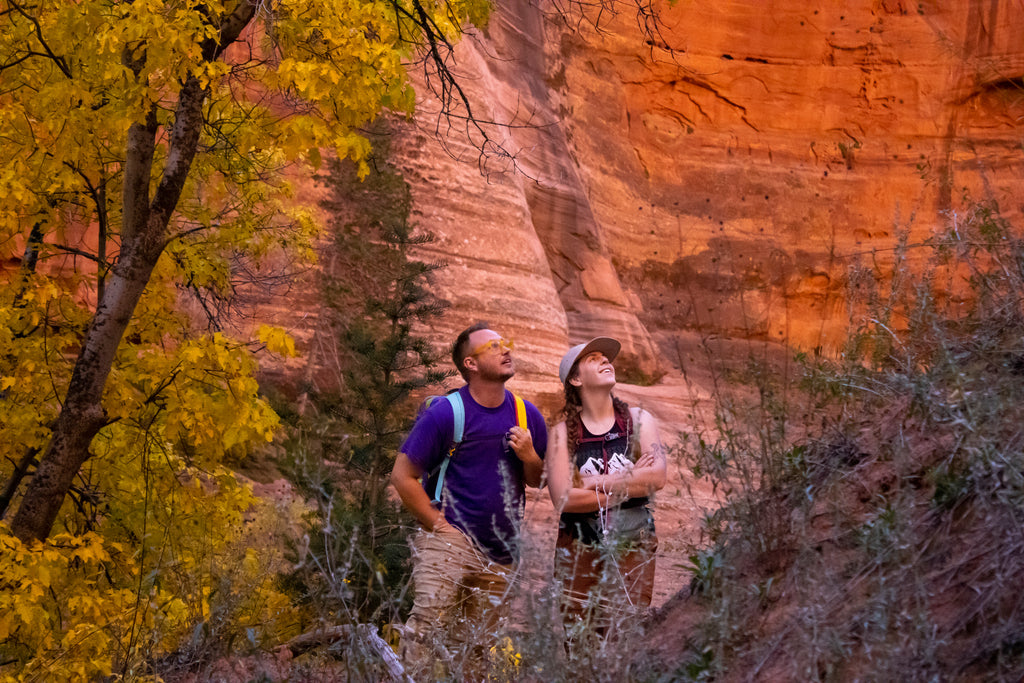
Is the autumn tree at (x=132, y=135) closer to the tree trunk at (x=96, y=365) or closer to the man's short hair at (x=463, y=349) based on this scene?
the tree trunk at (x=96, y=365)

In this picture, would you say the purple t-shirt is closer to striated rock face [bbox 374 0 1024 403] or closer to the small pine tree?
the small pine tree

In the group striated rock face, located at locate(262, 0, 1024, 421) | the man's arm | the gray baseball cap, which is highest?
striated rock face, located at locate(262, 0, 1024, 421)

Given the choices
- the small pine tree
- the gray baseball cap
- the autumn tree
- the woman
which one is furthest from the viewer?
the autumn tree

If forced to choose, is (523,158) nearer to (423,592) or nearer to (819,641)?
(423,592)

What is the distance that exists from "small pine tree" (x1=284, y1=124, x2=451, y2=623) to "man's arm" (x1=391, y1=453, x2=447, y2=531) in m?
0.24

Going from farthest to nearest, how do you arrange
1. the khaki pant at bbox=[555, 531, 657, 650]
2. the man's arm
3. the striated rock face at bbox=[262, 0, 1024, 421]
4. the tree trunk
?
the striated rock face at bbox=[262, 0, 1024, 421] < the tree trunk < the man's arm < the khaki pant at bbox=[555, 531, 657, 650]

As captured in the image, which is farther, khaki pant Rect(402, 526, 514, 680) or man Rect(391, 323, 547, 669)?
man Rect(391, 323, 547, 669)

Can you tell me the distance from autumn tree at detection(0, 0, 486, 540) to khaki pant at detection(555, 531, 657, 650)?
240 centimetres

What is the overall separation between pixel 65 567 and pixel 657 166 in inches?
877

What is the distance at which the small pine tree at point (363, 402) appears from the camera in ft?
10.0

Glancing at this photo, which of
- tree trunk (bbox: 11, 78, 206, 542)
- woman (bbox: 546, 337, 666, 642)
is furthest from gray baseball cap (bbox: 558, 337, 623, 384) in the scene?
tree trunk (bbox: 11, 78, 206, 542)

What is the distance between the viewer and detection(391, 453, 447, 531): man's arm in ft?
12.0

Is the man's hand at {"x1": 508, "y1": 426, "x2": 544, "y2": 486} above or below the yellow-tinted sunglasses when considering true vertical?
below

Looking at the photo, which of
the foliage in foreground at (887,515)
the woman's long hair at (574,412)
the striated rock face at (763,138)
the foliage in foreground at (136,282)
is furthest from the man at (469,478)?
the striated rock face at (763,138)
